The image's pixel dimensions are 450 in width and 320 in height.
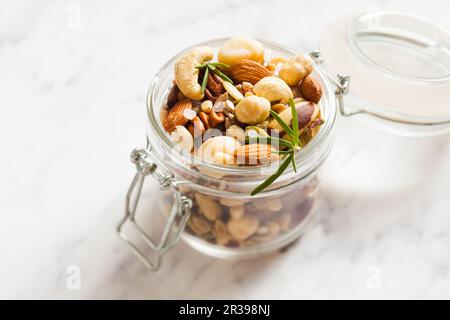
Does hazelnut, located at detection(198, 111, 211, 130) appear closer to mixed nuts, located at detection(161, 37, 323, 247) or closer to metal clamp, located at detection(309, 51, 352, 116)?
mixed nuts, located at detection(161, 37, 323, 247)

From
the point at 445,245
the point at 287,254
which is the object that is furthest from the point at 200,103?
the point at 445,245

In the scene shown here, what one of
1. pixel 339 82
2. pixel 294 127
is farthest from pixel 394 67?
pixel 294 127

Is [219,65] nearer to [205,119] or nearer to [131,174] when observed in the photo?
[205,119]

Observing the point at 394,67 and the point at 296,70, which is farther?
the point at 394,67

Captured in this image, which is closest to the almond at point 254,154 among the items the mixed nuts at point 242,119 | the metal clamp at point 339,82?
the mixed nuts at point 242,119

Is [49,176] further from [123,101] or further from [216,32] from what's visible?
[216,32]

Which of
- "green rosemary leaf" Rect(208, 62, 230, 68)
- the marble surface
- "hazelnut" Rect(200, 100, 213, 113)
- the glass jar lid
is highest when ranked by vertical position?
"green rosemary leaf" Rect(208, 62, 230, 68)

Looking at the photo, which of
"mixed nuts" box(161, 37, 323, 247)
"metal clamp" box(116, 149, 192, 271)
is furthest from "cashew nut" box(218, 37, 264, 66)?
"metal clamp" box(116, 149, 192, 271)
